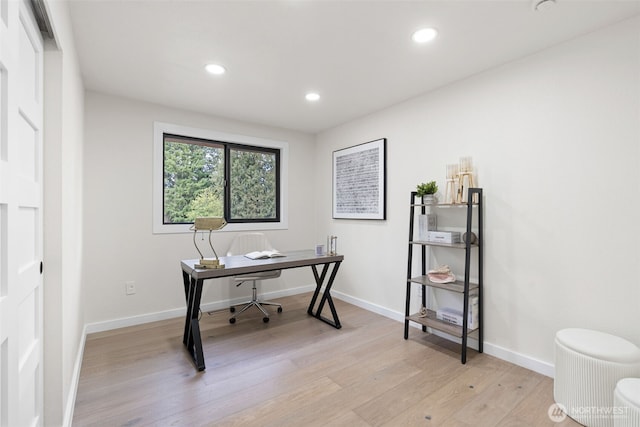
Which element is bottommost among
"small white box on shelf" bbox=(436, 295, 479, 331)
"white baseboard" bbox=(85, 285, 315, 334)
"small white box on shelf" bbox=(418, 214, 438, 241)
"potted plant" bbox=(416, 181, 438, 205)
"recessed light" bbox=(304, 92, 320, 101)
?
"white baseboard" bbox=(85, 285, 315, 334)

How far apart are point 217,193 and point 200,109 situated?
3.17 ft

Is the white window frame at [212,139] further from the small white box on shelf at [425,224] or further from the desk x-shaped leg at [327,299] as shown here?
the small white box on shelf at [425,224]

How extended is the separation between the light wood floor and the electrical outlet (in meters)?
0.36

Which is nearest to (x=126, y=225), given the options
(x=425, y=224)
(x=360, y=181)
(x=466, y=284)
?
(x=360, y=181)

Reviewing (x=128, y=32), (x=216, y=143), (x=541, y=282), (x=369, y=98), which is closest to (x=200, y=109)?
(x=216, y=143)

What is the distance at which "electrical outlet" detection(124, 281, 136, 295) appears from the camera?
3084 millimetres

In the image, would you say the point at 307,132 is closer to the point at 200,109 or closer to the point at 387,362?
the point at 200,109

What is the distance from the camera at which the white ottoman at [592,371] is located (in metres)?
1.62

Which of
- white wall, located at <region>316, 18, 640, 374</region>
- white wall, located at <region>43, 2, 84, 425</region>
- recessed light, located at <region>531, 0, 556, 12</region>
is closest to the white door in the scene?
white wall, located at <region>43, 2, 84, 425</region>

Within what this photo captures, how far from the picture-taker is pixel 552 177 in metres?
2.15

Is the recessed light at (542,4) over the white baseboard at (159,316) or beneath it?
over

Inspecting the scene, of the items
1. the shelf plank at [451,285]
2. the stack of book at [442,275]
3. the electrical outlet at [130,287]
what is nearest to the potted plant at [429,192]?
the stack of book at [442,275]

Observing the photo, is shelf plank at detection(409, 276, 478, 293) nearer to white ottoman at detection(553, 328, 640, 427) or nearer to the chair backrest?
white ottoman at detection(553, 328, 640, 427)

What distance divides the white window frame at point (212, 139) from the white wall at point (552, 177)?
191 centimetres
